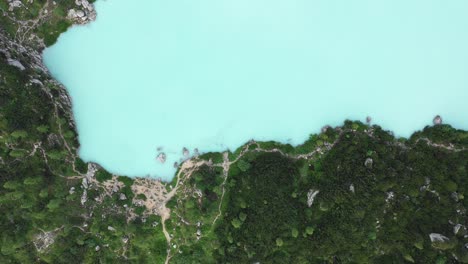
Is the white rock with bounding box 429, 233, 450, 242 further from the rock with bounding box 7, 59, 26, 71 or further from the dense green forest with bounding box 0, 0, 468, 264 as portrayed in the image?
the rock with bounding box 7, 59, 26, 71

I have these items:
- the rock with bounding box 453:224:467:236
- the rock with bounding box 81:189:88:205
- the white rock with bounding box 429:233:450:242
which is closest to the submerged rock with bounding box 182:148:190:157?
the rock with bounding box 81:189:88:205

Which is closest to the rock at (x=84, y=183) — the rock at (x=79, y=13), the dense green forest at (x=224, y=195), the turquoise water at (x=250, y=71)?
the dense green forest at (x=224, y=195)

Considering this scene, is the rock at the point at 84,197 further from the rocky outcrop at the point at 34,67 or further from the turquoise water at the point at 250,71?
the rocky outcrop at the point at 34,67

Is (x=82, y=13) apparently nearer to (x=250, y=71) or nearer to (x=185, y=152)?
(x=185, y=152)

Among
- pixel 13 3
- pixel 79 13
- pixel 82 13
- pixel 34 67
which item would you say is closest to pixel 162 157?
pixel 34 67

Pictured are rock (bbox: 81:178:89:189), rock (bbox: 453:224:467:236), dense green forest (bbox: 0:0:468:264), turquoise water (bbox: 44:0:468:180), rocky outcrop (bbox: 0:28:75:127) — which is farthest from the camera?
turquoise water (bbox: 44:0:468:180)

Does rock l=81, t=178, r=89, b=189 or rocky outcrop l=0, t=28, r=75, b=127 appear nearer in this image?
rocky outcrop l=0, t=28, r=75, b=127

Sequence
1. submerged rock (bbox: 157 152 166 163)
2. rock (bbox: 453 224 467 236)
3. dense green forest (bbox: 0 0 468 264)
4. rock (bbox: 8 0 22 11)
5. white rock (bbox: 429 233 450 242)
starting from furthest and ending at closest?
submerged rock (bbox: 157 152 166 163)
rock (bbox: 8 0 22 11)
dense green forest (bbox: 0 0 468 264)
rock (bbox: 453 224 467 236)
white rock (bbox: 429 233 450 242)
